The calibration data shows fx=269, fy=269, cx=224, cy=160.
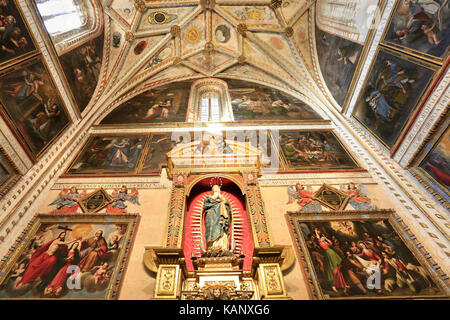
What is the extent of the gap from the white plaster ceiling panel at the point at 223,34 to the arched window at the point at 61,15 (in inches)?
226

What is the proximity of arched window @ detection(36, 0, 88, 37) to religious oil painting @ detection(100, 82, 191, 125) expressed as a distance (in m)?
3.16

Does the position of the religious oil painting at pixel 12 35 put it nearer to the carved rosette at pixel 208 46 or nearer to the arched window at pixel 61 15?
the arched window at pixel 61 15

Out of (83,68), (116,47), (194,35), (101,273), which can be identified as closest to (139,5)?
(116,47)

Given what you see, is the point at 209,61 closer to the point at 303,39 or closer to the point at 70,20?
the point at 303,39

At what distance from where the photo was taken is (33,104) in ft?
23.0

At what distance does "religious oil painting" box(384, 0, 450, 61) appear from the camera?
18.5 ft

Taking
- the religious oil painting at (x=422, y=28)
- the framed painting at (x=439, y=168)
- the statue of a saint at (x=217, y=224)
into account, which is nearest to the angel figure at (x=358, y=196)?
the framed painting at (x=439, y=168)

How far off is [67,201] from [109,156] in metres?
2.01

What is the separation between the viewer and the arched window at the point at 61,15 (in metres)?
8.30

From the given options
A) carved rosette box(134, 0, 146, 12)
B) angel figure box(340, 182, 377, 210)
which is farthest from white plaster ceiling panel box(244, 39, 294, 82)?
angel figure box(340, 182, 377, 210)
